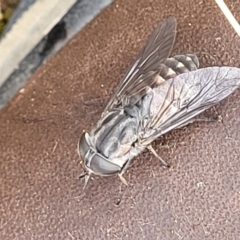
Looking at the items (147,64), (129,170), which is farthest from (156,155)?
(147,64)

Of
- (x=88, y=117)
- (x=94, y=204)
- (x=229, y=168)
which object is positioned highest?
(x=88, y=117)

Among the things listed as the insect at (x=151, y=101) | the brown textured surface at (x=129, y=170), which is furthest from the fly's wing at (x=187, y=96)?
the brown textured surface at (x=129, y=170)

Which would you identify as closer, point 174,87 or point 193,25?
point 174,87

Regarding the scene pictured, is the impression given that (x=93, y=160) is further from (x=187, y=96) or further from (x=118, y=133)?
(x=187, y=96)

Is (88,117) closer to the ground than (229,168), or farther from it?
farther from it

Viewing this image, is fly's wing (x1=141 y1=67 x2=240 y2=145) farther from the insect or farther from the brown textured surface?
the brown textured surface

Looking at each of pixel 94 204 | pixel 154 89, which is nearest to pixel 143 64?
pixel 154 89

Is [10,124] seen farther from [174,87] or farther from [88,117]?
[174,87]
